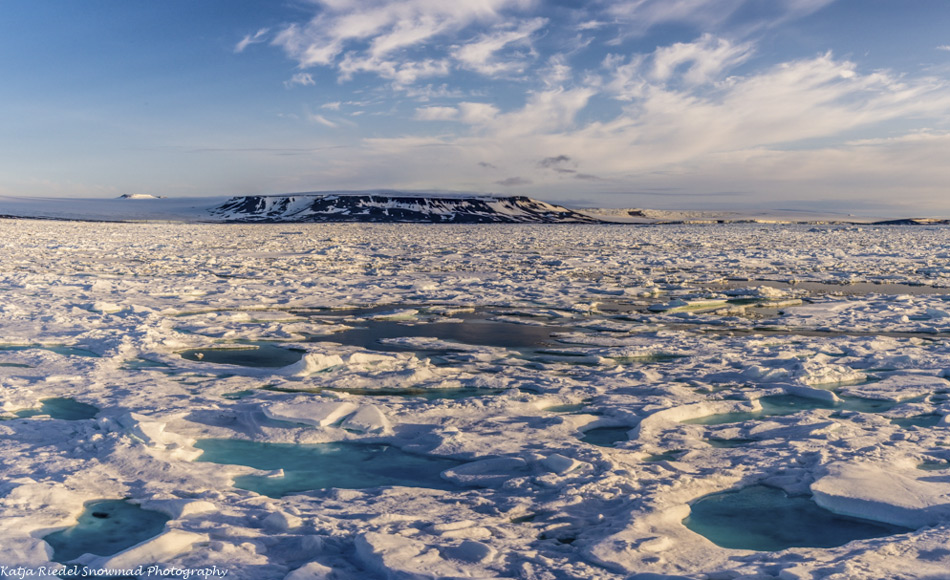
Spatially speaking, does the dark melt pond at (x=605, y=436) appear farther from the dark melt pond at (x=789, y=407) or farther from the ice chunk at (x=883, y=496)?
the ice chunk at (x=883, y=496)

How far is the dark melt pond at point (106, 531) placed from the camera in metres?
2.72

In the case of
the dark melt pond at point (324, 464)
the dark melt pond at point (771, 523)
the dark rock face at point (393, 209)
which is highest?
the dark rock face at point (393, 209)

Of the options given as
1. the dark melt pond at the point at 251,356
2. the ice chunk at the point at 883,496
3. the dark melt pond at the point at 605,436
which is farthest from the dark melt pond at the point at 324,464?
the dark melt pond at the point at 251,356

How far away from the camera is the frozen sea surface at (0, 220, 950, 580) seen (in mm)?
2676

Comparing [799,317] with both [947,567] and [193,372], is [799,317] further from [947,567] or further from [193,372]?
[193,372]

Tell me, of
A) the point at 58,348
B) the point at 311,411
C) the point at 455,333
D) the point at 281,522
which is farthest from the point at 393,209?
the point at 281,522

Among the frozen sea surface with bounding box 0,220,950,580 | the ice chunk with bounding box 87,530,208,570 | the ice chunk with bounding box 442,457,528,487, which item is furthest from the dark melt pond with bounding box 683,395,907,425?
the ice chunk with bounding box 87,530,208,570

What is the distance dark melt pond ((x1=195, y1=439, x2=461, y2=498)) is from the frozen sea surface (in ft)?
0.07

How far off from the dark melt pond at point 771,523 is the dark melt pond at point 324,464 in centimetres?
131

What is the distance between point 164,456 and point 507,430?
6.88 ft

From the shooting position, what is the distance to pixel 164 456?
3738mm

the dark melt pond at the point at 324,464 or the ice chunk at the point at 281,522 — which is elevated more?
the ice chunk at the point at 281,522

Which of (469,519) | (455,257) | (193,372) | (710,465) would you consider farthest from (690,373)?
(455,257)

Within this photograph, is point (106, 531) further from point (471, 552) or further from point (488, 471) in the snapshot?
point (488, 471)
